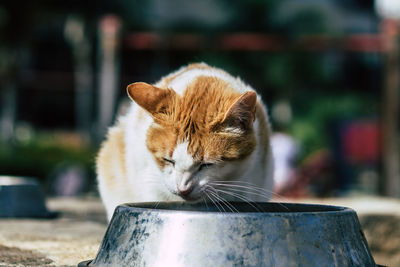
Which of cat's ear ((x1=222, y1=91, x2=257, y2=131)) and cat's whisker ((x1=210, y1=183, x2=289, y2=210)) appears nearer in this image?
cat's ear ((x1=222, y1=91, x2=257, y2=131))

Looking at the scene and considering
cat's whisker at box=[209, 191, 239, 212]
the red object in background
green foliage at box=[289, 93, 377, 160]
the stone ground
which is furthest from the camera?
green foliage at box=[289, 93, 377, 160]

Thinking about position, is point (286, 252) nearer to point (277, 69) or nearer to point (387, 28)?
point (387, 28)

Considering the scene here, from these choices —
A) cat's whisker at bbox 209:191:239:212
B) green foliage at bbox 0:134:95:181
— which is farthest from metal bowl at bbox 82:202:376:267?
green foliage at bbox 0:134:95:181

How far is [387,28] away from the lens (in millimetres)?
8328

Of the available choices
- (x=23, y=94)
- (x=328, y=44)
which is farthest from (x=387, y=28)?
(x=23, y=94)

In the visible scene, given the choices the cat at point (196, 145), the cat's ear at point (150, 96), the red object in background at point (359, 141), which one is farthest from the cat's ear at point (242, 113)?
the red object in background at point (359, 141)

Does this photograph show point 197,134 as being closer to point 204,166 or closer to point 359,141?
point 204,166

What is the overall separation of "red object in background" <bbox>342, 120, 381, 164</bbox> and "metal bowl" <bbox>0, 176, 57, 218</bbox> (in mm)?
7208

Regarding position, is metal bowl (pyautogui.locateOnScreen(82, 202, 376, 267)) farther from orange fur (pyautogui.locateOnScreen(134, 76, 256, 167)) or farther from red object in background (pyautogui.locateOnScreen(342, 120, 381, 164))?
red object in background (pyautogui.locateOnScreen(342, 120, 381, 164))

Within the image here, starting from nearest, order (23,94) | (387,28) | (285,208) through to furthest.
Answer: (285,208) → (387,28) → (23,94)

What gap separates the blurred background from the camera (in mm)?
8344

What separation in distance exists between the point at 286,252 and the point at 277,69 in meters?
22.1

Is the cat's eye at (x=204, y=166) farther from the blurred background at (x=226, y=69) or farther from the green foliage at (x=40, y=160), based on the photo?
the green foliage at (x=40, y=160)

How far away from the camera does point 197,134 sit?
2635 mm
